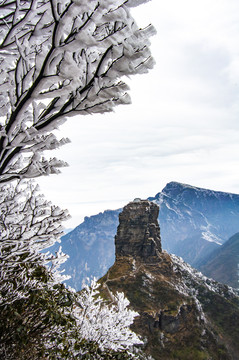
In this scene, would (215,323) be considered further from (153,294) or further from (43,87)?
(43,87)

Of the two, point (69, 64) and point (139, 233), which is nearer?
point (69, 64)

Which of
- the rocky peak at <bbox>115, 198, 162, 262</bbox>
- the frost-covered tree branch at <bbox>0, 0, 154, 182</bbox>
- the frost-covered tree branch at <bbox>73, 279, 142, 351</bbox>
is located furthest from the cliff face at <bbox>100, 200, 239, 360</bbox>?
the frost-covered tree branch at <bbox>0, 0, 154, 182</bbox>

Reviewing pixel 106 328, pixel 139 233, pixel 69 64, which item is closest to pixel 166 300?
pixel 139 233

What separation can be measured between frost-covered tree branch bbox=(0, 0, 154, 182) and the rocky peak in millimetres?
83113

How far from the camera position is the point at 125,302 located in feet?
36.8

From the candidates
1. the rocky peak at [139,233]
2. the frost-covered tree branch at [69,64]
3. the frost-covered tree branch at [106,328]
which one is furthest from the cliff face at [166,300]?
the frost-covered tree branch at [69,64]

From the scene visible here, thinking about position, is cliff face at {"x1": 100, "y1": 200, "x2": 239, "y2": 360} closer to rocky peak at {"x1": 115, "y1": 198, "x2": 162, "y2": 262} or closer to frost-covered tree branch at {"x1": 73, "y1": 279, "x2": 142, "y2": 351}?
rocky peak at {"x1": 115, "y1": 198, "x2": 162, "y2": 262}

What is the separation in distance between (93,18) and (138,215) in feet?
291

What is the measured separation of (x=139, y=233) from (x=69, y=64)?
87.5 m

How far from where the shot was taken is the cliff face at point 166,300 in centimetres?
5525

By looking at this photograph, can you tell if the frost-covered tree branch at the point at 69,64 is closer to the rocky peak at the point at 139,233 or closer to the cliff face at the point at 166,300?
the cliff face at the point at 166,300

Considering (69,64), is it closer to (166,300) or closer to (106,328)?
(106,328)

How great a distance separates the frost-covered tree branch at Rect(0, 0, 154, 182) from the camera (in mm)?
1492

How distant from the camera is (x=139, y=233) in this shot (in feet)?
282
